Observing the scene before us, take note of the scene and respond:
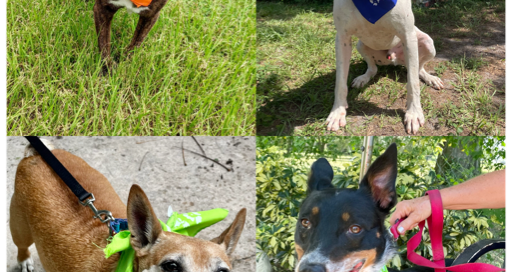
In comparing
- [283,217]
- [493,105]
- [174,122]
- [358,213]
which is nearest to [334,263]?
[358,213]

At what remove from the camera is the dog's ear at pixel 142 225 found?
150cm

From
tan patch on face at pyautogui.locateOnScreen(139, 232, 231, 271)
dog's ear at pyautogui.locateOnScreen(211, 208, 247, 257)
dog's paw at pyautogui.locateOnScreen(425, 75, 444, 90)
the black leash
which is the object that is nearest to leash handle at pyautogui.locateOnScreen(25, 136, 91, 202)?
the black leash

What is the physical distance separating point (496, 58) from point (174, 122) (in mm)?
3777

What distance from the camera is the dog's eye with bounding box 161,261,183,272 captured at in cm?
152

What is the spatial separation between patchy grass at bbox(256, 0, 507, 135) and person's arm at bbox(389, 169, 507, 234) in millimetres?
1674

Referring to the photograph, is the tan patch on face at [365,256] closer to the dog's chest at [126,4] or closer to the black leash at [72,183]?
the black leash at [72,183]

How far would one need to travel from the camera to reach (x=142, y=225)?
1.59 meters

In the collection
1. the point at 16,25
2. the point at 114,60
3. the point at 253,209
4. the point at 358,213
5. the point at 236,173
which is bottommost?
the point at 253,209

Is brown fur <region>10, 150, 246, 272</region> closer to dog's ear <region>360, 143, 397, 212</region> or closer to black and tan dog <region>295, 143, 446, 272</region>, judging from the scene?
black and tan dog <region>295, 143, 446, 272</region>

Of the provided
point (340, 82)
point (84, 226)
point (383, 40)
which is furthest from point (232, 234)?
point (383, 40)

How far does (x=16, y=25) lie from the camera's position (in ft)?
10.5

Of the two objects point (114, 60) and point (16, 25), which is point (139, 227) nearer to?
point (114, 60)

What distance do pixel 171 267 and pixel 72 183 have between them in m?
0.68

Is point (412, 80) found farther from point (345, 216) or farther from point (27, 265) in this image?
point (27, 265)
